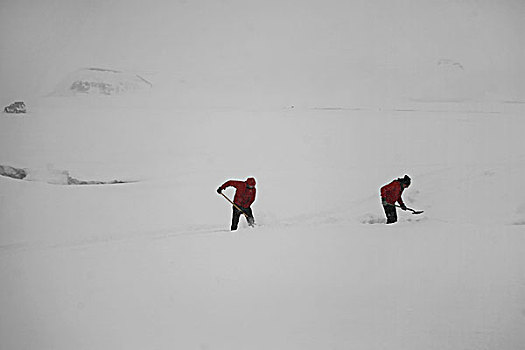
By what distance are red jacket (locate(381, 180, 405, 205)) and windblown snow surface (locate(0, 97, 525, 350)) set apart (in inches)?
1.2

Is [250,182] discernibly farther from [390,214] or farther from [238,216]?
[390,214]

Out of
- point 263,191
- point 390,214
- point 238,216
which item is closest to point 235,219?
point 238,216

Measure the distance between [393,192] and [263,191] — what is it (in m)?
0.46

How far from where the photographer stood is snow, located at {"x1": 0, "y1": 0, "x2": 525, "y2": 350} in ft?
6.22

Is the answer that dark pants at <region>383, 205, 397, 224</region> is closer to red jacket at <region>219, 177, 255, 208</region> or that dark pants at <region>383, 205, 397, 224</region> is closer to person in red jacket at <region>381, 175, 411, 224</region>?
person in red jacket at <region>381, 175, 411, 224</region>

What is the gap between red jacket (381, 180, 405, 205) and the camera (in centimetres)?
203

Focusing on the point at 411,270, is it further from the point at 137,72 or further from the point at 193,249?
the point at 137,72

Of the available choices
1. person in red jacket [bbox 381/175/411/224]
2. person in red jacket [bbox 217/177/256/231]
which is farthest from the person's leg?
person in red jacket [bbox 381/175/411/224]

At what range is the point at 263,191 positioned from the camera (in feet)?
6.55

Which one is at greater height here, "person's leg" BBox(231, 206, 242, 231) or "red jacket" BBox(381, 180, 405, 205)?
"red jacket" BBox(381, 180, 405, 205)

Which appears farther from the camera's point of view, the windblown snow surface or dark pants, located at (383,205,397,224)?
dark pants, located at (383,205,397,224)

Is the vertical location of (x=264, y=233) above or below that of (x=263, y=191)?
below

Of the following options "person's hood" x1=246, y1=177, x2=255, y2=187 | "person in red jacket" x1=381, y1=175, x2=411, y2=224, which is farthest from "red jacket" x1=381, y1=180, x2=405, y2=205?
"person's hood" x1=246, y1=177, x2=255, y2=187

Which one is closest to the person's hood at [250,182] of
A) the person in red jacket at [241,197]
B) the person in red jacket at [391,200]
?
the person in red jacket at [241,197]
